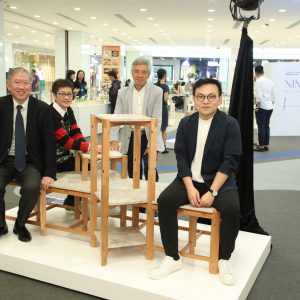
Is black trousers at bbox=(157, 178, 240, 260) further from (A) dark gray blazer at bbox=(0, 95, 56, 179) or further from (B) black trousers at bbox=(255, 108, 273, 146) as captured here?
(B) black trousers at bbox=(255, 108, 273, 146)

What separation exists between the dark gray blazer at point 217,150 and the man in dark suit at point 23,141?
41.2 inches

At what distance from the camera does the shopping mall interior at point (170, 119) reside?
7.91ft

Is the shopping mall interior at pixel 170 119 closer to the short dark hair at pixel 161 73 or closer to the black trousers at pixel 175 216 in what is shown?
the black trousers at pixel 175 216

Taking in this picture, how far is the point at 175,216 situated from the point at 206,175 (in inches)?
13.0

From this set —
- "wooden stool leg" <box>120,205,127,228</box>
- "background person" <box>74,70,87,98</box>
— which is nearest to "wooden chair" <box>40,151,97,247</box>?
"wooden stool leg" <box>120,205,127,228</box>

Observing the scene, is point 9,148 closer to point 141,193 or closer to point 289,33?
point 141,193

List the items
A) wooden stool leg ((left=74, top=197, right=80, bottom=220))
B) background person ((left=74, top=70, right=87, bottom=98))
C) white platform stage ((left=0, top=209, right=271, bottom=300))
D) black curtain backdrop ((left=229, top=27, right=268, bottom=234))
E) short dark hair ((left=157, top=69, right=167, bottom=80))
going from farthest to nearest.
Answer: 1. background person ((left=74, top=70, right=87, bottom=98))
2. short dark hair ((left=157, top=69, right=167, bottom=80))
3. wooden stool leg ((left=74, top=197, right=80, bottom=220))
4. black curtain backdrop ((left=229, top=27, right=268, bottom=234))
5. white platform stage ((left=0, top=209, right=271, bottom=300))

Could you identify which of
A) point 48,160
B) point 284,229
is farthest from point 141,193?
point 284,229

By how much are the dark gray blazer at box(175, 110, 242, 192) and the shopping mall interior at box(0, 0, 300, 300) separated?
1.99ft

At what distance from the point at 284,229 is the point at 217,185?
1.48 m

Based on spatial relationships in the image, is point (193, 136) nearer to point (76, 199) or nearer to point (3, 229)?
point (76, 199)

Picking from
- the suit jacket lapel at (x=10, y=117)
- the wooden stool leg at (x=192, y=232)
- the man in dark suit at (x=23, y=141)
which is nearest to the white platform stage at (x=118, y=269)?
the wooden stool leg at (x=192, y=232)

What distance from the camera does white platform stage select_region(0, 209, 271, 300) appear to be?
2232mm

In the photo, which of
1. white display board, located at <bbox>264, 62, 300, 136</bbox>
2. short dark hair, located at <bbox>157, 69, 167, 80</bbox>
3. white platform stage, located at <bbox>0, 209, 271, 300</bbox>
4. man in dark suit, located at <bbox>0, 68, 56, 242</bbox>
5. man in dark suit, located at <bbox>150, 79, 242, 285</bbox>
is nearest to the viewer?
white platform stage, located at <bbox>0, 209, 271, 300</bbox>
